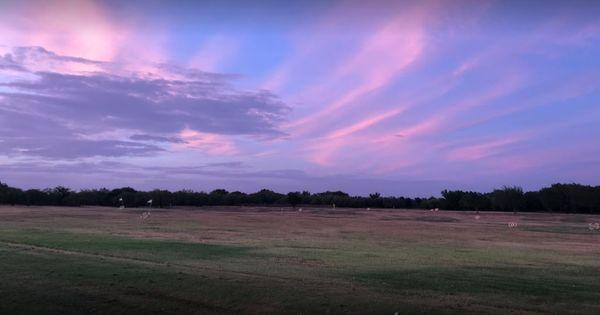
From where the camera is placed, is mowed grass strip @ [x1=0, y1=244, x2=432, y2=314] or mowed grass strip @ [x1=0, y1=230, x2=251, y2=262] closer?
mowed grass strip @ [x1=0, y1=244, x2=432, y2=314]

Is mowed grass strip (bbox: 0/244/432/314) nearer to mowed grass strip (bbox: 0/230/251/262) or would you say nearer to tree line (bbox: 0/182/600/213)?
mowed grass strip (bbox: 0/230/251/262)

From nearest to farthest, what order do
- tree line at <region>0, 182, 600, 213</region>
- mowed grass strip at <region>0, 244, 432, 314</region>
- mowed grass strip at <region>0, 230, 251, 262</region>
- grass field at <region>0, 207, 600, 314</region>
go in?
mowed grass strip at <region>0, 244, 432, 314</region> < grass field at <region>0, 207, 600, 314</region> < mowed grass strip at <region>0, 230, 251, 262</region> < tree line at <region>0, 182, 600, 213</region>

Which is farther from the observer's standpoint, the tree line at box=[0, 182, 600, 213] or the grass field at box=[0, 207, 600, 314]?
the tree line at box=[0, 182, 600, 213]

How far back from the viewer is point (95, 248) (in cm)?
2841

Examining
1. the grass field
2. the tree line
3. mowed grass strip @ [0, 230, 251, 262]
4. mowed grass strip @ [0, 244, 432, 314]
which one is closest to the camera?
mowed grass strip @ [0, 244, 432, 314]

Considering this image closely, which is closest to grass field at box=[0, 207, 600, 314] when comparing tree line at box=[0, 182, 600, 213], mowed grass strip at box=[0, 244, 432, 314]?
mowed grass strip at box=[0, 244, 432, 314]

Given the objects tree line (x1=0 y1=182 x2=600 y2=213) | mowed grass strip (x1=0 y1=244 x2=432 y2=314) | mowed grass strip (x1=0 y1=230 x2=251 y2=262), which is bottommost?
mowed grass strip (x1=0 y1=244 x2=432 y2=314)

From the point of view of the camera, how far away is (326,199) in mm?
154875

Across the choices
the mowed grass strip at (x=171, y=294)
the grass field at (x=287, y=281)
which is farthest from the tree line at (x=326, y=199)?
the mowed grass strip at (x=171, y=294)

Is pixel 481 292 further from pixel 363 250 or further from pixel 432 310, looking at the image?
pixel 363 250

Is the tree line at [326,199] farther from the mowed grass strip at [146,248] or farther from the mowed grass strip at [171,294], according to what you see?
the mowed grass strip at [171,294]

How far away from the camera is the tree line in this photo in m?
115

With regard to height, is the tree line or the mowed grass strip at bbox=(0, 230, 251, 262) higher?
the tree line

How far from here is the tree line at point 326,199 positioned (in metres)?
115
